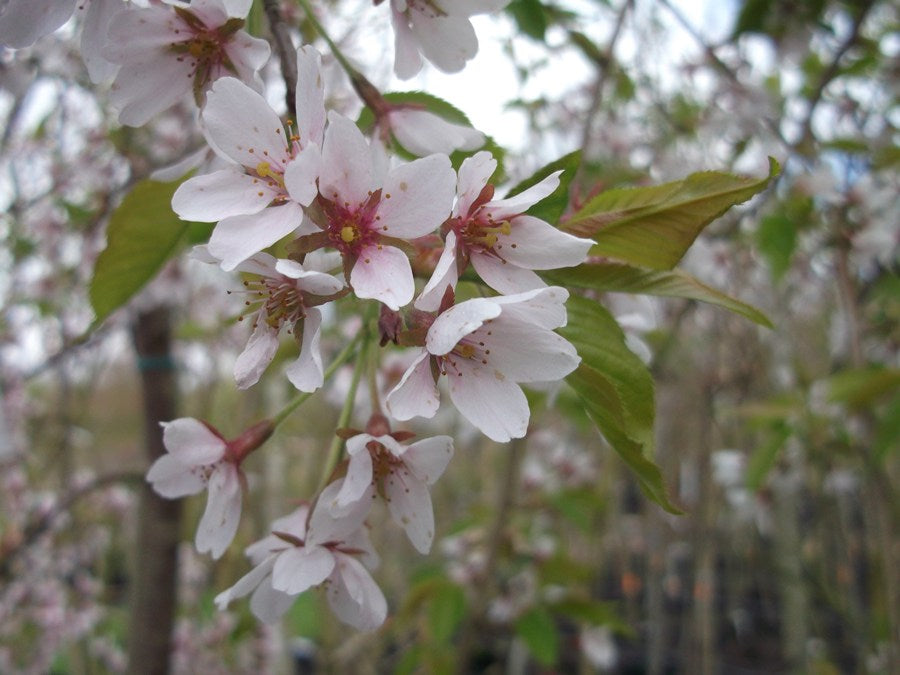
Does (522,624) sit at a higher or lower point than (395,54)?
lower

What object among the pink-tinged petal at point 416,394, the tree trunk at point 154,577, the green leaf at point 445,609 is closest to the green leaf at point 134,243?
the pink-tinged petal at point 416,394

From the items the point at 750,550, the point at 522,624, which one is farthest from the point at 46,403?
the point at 750,550

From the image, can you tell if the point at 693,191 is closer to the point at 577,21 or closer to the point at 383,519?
the point at 577,21

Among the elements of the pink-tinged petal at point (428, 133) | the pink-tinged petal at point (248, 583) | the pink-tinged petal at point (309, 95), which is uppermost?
the pink-tinged petal at point (309, 95)

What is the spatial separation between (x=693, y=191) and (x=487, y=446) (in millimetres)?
4162

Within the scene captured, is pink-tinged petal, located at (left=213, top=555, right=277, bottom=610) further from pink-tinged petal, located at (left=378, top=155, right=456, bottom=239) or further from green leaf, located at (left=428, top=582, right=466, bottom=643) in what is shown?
green leaf, located at (left=428, top=582, right=466, bottom=643)

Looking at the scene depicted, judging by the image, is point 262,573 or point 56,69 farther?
point 56,69

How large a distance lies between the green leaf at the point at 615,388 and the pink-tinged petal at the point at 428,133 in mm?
230

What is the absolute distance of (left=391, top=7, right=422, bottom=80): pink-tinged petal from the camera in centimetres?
88

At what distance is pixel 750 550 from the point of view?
5.50 meters

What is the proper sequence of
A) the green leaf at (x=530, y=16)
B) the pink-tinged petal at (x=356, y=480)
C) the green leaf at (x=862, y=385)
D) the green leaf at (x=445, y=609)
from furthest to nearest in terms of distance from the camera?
1. the green leaf at (x=445, y=609)
2. the green leaf at (x=862, y=385)
3. the green leaf at (x=530, y=16)
4. the pink-tinged petal at (x=356, y=480)

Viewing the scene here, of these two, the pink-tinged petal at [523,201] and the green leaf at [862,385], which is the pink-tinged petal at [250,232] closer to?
the pink-tinged petal at [523,201]

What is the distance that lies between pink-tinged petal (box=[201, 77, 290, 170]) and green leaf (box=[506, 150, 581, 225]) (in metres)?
0.26

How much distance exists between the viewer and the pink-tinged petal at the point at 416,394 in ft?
2.19
